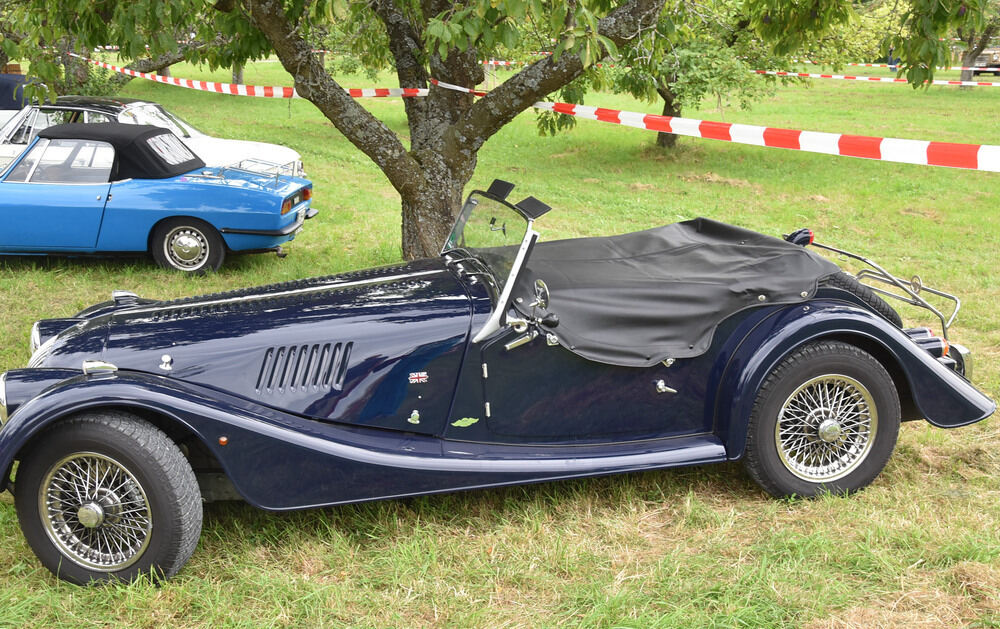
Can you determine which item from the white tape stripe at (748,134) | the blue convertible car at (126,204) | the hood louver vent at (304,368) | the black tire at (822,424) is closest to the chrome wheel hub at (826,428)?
the black tire at (822,424)

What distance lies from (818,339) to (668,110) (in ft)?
43.2

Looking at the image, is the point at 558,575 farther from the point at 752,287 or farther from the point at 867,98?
the point at 867,98

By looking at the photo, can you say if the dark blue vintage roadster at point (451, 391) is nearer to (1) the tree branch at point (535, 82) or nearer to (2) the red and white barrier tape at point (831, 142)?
(2) the red and white barrier tape at point (831, 142)

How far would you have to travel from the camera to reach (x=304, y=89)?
6.24 m

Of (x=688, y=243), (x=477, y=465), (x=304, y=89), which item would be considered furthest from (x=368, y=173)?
(x=477, y=465)

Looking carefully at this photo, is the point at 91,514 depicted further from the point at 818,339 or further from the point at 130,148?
the point at 130,148

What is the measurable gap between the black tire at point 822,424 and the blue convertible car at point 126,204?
17.2 ft

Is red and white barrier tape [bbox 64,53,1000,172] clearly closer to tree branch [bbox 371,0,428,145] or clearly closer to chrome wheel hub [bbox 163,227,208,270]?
tree branch [bbox 371,0,428,145]

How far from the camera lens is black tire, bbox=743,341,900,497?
3.87 metres

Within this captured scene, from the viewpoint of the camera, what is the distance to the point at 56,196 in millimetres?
7605

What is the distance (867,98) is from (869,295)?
2254 cm

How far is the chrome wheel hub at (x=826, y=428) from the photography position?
395 centimetres

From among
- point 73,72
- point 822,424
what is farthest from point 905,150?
point 73,72

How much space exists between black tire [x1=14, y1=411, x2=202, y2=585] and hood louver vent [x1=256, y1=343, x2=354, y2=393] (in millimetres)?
481
